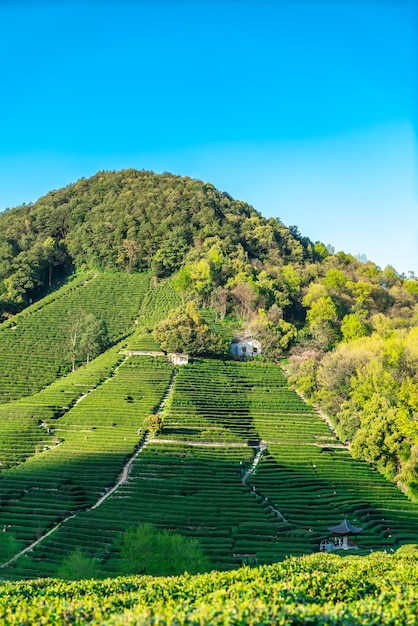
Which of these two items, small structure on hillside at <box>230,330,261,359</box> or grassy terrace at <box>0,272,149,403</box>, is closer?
grassy terrace at <box>0,272,149,403</box>

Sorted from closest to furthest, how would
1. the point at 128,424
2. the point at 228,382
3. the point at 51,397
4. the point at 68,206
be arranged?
the point at 128,424
the point at 51,397
the point at 228,382
the point at 68,206

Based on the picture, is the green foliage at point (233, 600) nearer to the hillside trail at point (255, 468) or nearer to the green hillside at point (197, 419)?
the green hillside at point (197, 419)

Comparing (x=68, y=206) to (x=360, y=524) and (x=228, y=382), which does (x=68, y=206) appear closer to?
(x=228, y=382)

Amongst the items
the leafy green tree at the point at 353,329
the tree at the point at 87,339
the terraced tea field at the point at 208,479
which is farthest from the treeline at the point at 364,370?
the tree at the point at 87,339

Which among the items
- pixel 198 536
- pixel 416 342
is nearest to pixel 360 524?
pixel 198 536

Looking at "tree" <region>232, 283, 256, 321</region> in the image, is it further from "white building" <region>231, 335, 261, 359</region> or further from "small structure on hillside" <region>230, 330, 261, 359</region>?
"white building" <region>231, 335, 261, 359</region>

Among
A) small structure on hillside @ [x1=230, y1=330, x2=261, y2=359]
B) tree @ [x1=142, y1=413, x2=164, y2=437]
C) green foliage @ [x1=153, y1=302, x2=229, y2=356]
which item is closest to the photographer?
tree @ [x1=142, y1=413, x2=164, y2=437]

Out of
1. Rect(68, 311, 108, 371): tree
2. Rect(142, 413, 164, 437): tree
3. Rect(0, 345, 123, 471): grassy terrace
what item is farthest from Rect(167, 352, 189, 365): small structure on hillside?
Rect(142, 413, 164, 437): tree
